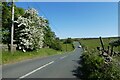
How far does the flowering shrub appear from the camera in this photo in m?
→ 48.6

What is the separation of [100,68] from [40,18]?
40919 millimetres

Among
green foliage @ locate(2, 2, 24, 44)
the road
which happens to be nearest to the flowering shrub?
green foliage @ locate(2, 2, 24, 44)

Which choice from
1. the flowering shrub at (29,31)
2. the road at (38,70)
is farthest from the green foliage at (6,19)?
the road at (38,70)

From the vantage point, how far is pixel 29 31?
49.6m

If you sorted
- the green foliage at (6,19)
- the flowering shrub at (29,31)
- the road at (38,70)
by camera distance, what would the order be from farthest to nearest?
the flowering shrub at (29,31) < the green foliage at (6,19) < the road at (38,70)

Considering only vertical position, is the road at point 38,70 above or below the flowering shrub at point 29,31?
below

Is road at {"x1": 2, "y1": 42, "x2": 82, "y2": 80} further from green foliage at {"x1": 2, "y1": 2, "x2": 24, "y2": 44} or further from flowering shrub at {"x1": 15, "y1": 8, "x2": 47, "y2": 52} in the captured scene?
flowering shrub at {"x1": 15, "y1": 8, "x2": 47, "y2": 52}

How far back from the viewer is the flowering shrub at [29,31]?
48625 mm

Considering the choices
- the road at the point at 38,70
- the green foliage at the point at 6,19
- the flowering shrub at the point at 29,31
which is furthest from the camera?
the flowering shrub at the point at 29,31

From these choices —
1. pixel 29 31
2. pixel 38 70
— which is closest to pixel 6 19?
pixel 29 31

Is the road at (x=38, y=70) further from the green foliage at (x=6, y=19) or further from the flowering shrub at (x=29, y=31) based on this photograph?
the flowering shrub at (x=29, y=31)

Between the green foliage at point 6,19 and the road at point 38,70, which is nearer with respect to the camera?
the road at point 38,70

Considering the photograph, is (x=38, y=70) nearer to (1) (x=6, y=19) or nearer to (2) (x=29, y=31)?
(1) (x=6, y=19)

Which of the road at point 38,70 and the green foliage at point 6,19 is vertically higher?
the green foliage at point 6,19
